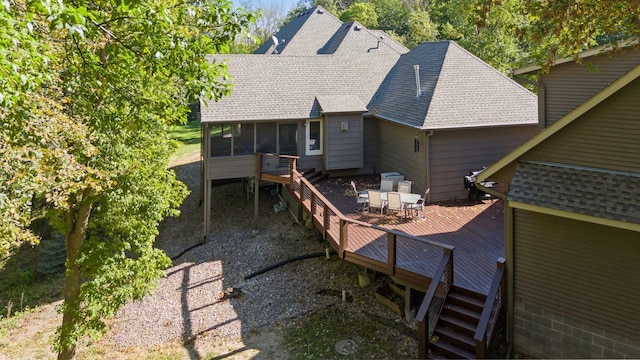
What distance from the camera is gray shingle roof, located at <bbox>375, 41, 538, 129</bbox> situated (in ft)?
47.8

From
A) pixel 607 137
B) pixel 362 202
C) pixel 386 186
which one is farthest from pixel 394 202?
pixel 607 137

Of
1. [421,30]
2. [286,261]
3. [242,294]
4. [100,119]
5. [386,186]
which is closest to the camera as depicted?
[100,119]

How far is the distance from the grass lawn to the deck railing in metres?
16.1

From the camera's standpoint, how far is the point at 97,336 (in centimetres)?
999

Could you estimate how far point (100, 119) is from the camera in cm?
902

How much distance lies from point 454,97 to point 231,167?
27.8 ft

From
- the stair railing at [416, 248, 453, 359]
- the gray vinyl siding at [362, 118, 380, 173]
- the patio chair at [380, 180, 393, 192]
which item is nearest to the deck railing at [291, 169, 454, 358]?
the stair railing at [416, 248, 453, 359]

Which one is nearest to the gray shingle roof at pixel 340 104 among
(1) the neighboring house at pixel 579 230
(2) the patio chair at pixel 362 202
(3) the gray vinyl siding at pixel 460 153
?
(3) the gray vinyl siding at pixel 460 153

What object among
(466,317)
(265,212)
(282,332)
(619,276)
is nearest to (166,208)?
(282,332)

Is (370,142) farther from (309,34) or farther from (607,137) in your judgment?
(309,34)

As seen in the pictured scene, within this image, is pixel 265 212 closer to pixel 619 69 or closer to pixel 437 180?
pixel 437 180

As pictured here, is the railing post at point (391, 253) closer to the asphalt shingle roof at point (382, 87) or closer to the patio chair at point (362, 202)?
the patio chair at point (362, 202)

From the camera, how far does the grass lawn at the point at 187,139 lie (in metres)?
31.8

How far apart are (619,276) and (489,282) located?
7.54 feet
